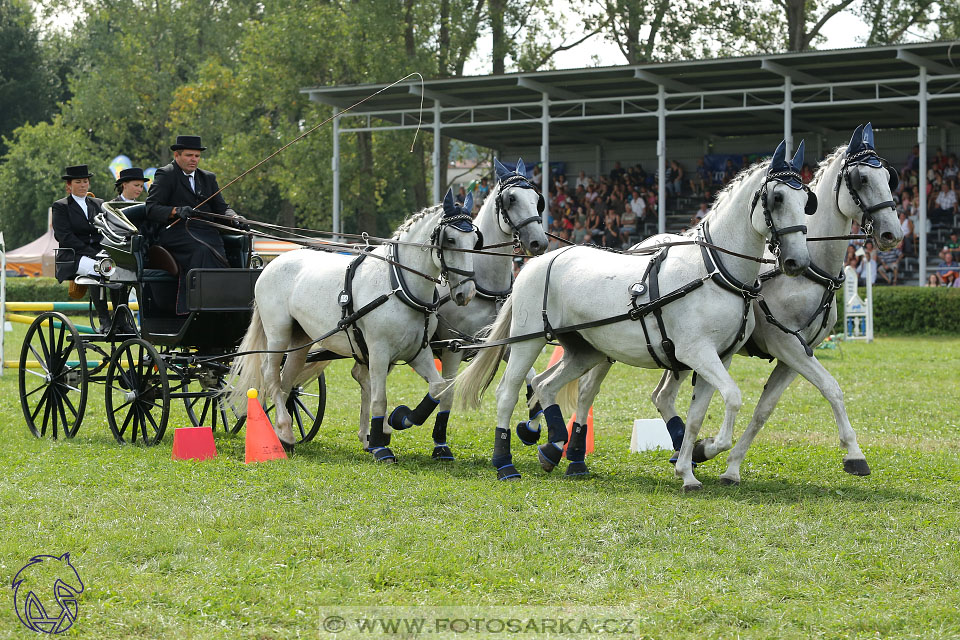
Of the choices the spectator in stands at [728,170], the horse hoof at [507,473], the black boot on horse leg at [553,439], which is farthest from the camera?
the spectator in stands at [728,170]

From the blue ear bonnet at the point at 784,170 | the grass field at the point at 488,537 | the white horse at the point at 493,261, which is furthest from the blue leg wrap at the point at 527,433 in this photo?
the blue ear bonnet at the point at 784,170

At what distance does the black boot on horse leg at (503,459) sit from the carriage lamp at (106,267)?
12.0ft

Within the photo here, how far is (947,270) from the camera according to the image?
24.2 m

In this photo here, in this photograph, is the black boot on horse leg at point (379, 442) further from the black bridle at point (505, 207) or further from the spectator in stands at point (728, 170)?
the spectator in stands at point (728, 170)

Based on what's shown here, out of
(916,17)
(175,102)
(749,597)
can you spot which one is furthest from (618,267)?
(175,102)

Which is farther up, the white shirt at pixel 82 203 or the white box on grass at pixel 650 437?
the white shirt at pixel 82 203

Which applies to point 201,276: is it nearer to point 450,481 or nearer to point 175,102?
point 450,481

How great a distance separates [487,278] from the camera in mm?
8578

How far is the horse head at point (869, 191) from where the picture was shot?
7180 millimetres

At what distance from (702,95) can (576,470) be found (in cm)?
1744

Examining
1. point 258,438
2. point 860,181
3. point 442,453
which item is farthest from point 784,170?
point 258,438

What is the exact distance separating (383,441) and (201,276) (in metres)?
1.95

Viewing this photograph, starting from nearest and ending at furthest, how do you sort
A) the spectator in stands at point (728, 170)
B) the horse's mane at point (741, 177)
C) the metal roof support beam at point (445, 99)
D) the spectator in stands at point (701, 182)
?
the horse's mane at point (741, 177) < the metal roof support beam at point (445, 99) < the spectator in stands at point (728, 170) < the spectator in stands at point (701, 182)

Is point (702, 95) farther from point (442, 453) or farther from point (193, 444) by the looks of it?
point (193, 444)
